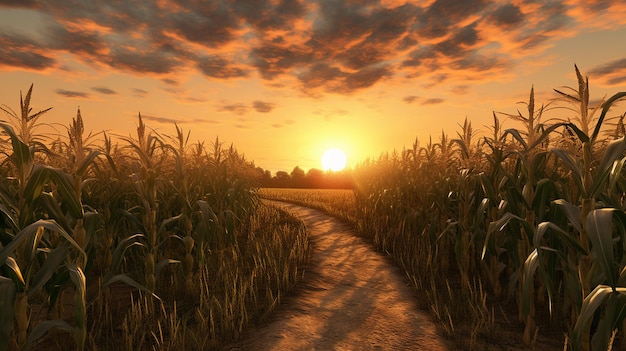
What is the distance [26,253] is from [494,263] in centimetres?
632

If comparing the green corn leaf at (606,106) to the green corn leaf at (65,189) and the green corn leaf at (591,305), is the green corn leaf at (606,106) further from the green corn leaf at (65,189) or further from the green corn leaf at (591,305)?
the green corn leaf at (65,189)

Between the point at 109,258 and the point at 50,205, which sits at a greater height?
the point at 50,205

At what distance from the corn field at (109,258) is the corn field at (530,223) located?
9.85 feet

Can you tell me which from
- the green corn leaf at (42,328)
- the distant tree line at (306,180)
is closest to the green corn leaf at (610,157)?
the green corn leaf at (42,328)

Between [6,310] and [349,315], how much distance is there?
413cm

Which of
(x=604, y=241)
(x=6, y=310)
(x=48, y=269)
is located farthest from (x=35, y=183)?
(x=604, y=241)

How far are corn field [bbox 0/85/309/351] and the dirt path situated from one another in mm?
380

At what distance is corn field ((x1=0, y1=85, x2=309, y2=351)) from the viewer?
3.12m

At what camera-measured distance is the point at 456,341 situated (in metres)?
4.81

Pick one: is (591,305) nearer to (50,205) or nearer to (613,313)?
(613,313)

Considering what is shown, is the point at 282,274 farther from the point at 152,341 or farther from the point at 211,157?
the point at 211,157

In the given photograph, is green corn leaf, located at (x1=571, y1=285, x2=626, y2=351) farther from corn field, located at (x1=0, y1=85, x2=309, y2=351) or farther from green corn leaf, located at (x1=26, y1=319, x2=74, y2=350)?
green corn leaf, located at (x1=26, y1=319, x2=74, y2=350)

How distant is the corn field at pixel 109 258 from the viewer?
3125 millimetres

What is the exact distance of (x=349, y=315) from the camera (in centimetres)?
555
